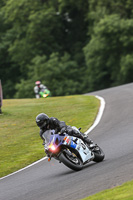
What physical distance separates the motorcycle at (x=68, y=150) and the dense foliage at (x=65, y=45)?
38.7m

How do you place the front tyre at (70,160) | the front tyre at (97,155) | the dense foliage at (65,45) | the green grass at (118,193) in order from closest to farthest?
the green grass at (118,193) < the front tyre at (70,160) < the front tyre at (97,155) < the dense foliage at (65,45)

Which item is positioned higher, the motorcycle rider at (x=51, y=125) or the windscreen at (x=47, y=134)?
the motorcycle rider at (x=51, y=125)

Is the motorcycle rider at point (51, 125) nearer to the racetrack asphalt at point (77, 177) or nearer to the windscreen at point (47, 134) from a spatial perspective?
the windscreen at point (47, 134)

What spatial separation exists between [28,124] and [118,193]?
1190 centimetres

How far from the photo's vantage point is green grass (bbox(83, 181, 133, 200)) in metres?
7.04

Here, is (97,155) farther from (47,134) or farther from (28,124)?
(28,124)

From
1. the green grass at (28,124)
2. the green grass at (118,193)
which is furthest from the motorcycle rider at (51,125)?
the green grass at (28,124)

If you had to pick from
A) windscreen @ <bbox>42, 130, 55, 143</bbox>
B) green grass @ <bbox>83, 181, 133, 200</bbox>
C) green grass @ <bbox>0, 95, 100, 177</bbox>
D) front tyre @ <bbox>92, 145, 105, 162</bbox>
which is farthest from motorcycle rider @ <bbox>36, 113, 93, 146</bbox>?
green grass @ <bbox>0, 95, 100, 177</bbox>

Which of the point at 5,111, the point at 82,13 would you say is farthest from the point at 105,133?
the point at 82,13

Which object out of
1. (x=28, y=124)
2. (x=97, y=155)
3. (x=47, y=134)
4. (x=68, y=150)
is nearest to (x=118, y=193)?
(x=68, y=150)

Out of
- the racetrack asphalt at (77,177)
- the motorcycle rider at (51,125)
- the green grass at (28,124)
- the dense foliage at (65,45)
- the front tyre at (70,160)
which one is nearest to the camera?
the racetrack asphalt at (77,177)

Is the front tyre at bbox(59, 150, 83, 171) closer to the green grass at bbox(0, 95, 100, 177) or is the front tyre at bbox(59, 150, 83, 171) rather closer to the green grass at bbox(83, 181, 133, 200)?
the green grass at bbox(83, 181, 133, 200)

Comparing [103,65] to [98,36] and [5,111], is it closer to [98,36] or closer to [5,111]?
[98,36]

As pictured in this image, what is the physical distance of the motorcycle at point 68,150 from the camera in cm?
977
